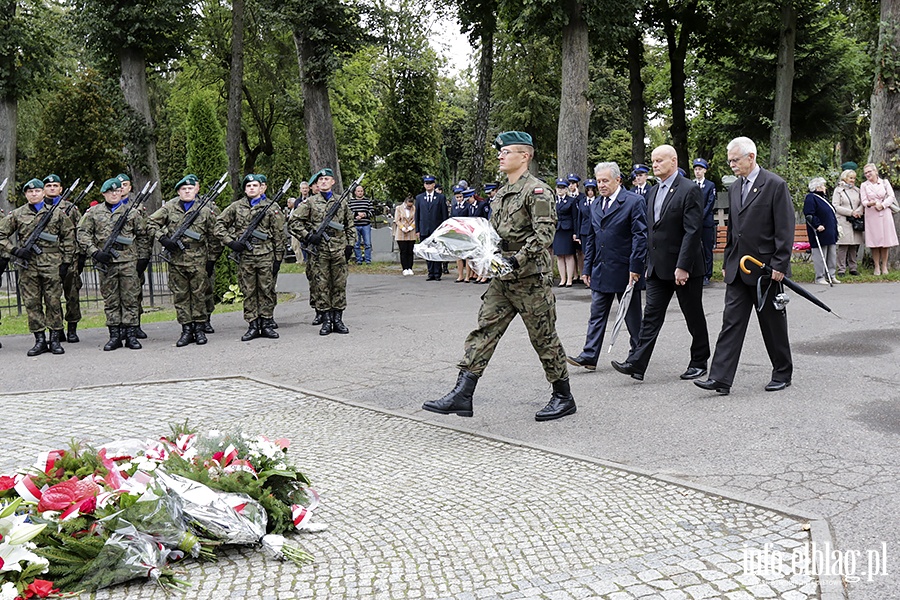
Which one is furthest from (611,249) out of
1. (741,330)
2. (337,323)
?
(337,323)

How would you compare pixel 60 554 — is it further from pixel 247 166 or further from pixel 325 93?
pixel 247 166

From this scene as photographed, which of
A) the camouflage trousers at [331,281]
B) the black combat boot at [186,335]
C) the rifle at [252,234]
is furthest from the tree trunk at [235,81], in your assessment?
the black combat boot at [186,335]

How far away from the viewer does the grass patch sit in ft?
49.3

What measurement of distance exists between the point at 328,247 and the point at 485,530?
824 cm

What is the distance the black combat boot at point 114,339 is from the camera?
12.1 meters

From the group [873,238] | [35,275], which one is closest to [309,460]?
[35,275]

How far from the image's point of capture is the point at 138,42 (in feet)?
76.4

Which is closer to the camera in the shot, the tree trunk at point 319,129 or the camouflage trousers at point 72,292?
the camouflage trousers at point 72,292

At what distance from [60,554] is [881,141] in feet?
56.0

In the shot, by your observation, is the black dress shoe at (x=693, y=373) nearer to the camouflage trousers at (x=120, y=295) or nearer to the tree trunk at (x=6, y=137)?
the camouflage trousers at (x=120, y=295)

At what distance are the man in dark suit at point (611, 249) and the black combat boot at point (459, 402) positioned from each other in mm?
2429

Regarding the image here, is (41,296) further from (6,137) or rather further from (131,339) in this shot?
(6,137)

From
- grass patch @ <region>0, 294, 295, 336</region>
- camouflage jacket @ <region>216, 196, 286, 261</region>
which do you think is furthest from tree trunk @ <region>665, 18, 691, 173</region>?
camouflage jacket @ <region>216, 196, 286, 261</region>

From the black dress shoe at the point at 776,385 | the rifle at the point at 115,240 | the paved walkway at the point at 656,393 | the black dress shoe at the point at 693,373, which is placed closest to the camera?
the paved walkway at the point at 656,393
